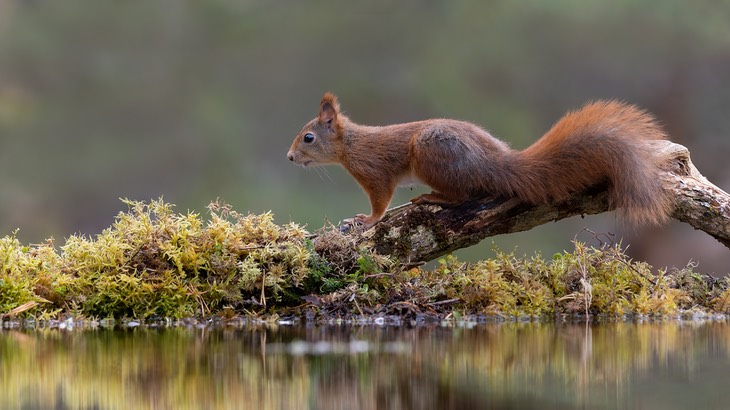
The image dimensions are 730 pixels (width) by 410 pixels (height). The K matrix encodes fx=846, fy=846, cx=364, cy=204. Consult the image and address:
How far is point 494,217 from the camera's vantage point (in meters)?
4.16

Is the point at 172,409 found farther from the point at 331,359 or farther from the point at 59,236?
the point at 59,236

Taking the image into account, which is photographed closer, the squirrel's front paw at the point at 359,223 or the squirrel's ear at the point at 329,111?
the squirrel's front paw at the point at 359,223

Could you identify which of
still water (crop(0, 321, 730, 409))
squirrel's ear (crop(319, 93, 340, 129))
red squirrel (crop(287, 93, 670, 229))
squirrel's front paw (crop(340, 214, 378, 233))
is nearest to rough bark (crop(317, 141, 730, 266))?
red squirrel (crop(287, 93, 670, 229))

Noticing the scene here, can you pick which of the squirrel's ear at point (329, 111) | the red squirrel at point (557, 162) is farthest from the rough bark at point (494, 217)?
the squirrel's ear at point (329, 111)

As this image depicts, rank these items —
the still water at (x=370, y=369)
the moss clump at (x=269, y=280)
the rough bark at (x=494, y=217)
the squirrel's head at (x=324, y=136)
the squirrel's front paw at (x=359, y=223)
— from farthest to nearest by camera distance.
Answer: the squirrel's head at (x=324, y=136) < the squirrel's front paw at (x=359, y=223) < the rough bark at (x=494, y=217) < the moss clump at (x=269, y=280) < the still water at (x=370, y=369)

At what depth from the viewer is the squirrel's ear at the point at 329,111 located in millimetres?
5176

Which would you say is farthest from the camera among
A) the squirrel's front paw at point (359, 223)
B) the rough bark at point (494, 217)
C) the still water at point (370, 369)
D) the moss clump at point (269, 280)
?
the squirrel's front paw at point (359, 223)

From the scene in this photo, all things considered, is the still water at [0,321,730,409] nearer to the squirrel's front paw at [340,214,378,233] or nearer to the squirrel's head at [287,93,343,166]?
the squirrel's front paw at [340,214,378,233]

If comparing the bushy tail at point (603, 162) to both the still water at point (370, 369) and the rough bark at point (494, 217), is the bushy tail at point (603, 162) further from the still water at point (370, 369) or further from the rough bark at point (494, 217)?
the still water at point (370, 369)

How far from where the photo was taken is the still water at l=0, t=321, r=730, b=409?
2.00m

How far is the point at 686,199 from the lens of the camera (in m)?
4.12

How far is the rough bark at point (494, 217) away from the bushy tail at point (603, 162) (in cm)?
10

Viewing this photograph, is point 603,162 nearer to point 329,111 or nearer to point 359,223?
point 359,223

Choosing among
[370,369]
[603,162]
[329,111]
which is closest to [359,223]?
[329,111]
